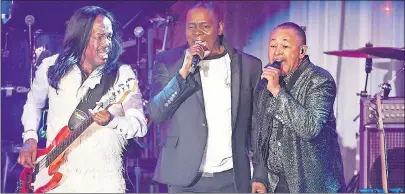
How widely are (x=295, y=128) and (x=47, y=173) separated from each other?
157 cm

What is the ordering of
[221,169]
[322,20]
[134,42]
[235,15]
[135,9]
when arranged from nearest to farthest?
[221,169] < [134,42] < [135,9] < [235,15] < [322,20]

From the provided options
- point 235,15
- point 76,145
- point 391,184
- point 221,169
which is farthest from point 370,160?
point 76,145

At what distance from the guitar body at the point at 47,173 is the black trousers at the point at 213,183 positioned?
77 cm

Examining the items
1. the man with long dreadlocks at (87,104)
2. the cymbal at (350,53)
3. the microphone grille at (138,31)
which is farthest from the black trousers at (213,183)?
the cymbal at (350,53)

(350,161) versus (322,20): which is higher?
(322,20)

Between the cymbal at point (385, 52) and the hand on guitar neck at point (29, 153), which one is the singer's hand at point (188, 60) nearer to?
the hand on guitar neck at point (29, 153)

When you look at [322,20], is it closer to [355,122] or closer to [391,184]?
[355,122]

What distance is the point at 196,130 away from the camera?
4297 millimetres

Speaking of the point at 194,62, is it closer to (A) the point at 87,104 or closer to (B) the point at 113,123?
(B) the point at 113,123

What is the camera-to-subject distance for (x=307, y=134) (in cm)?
379

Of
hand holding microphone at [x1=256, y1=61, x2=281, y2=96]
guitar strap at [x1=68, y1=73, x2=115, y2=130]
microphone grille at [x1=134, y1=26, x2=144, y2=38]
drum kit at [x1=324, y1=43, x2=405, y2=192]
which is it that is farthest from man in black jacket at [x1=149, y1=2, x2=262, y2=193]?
drum kit at [x1=324, y1=43, x2=405, y2=192]

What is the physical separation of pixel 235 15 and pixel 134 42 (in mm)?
1171

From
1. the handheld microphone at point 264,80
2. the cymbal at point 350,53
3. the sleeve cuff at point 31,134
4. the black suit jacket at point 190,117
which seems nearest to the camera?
the handheld microphone at point 264,80

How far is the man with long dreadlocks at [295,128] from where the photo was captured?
3805mm
